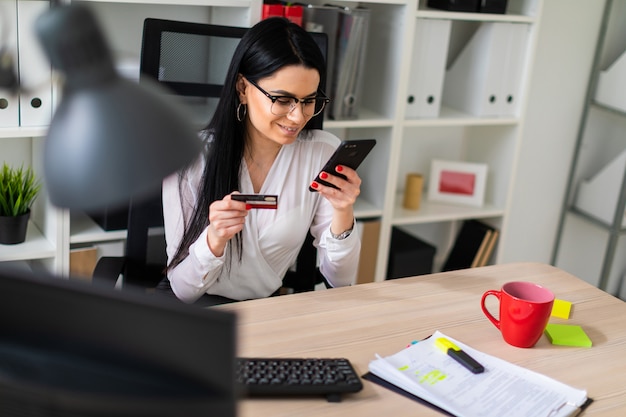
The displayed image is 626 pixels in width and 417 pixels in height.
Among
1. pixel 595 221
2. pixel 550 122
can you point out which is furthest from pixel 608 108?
pixel 595 221

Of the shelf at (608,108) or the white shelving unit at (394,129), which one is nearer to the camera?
the white shelving unit at (394,129)

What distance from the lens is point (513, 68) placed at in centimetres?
280

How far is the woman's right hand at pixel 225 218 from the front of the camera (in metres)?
1.62

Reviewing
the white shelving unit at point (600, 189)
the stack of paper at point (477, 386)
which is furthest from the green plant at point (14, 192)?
the white shelving unit at point (600, 189)

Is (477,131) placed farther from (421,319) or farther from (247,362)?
(247,362)

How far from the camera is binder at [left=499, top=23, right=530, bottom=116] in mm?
2746

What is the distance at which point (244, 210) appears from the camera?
1.65 metres

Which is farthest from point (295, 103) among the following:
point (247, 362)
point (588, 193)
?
point (588, 193)

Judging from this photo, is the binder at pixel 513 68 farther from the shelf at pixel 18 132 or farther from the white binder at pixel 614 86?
the shelf at pixel 18 132

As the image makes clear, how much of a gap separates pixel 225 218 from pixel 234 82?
35cm

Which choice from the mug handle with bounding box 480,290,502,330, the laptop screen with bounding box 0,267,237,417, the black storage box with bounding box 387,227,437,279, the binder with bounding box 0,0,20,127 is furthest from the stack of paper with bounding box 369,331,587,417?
the black storage box with bounding box 387,227,437,279

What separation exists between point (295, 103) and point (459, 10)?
112cm

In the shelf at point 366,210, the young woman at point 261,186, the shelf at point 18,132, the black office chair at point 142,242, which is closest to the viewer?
the young woman at point 261,186

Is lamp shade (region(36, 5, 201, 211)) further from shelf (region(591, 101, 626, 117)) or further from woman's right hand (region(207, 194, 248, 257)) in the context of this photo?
shelf (region(591, 101, 626, 117))
